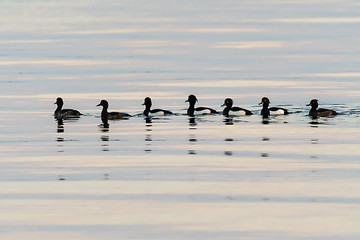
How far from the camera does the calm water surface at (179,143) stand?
13.4 meters

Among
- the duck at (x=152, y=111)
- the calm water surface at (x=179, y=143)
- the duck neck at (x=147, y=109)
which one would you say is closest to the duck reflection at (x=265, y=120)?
the calm water surface at (x=179, y=143)

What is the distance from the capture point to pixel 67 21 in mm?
68250

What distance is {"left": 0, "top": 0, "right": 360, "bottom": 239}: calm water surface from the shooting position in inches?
529

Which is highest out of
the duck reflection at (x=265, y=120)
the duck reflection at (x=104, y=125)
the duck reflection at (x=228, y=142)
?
the duck reflection at (x=228, y=142)

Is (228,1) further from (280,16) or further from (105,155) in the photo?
(105,155)

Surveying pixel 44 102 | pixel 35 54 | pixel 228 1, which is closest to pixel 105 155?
pixel 44 102

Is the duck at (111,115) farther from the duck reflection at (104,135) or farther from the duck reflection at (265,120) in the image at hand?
the duck reflection at (265,120)

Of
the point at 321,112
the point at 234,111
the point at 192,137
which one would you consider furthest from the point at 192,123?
the point at 321,112

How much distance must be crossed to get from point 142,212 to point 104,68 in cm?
2555

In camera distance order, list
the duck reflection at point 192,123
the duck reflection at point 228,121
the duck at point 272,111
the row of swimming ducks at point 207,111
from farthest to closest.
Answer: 1. the duck at point 272,111
2. the row of swimming ducks at point 207,111
3. the duck reflection at point 228,121
4. the duck reflection at point 192,123

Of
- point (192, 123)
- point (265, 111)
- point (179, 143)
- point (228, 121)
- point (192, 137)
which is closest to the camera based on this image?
point (179, 143)

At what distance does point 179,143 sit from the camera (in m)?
20.3

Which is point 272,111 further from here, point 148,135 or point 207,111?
point 148,135

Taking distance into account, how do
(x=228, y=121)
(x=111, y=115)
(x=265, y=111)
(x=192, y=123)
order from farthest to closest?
(x=265, y=111) < (x=111, y=115) < (x=228, y=121) < (x=192, y=123)
